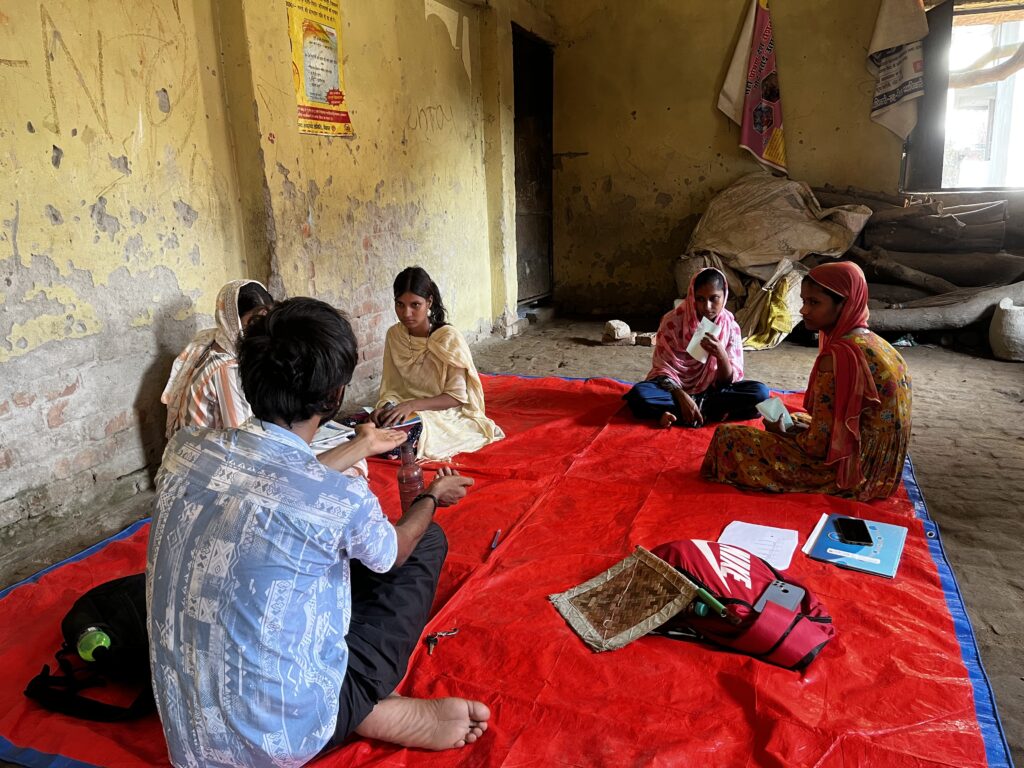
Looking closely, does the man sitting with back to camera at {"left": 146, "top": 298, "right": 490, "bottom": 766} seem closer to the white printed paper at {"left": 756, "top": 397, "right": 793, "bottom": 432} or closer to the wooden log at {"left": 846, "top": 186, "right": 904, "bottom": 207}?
the white printed paper at {"left": 756, "top": 397, "right": 793, "bottom": 432}

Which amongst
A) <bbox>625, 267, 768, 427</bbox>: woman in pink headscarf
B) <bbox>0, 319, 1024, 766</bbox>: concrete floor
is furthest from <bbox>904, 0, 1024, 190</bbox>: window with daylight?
<bbox>625, 267, 768, 427</bbox>: woman in pink headscarf

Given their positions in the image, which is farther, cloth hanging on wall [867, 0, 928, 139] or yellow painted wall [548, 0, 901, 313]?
yellow painted wall [548, 0, 901, 313]

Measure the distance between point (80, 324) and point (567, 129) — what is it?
6.41 meters

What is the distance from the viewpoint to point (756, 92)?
7348mm

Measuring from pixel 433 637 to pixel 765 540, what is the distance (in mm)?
1358

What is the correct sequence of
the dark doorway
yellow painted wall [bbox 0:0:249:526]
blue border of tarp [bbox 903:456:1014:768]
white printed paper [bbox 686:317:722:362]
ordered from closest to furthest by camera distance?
blue border of tarp [bbox 903:456:1014:768] → yellow painted wall [bbox 0:0:249:526] → white printed paper [bbox 686:317:722:362] → the dark doorway

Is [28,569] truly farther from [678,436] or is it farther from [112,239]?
[678,436]

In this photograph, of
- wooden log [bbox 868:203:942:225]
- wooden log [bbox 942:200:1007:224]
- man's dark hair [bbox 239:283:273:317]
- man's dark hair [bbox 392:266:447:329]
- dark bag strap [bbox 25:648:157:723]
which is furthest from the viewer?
wooden log [bbox 868:203:942:225]

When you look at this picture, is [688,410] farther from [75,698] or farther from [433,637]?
[75,698]

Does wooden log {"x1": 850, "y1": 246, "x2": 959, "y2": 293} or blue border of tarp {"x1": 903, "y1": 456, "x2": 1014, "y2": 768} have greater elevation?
wooden log {"x1": 850, "y1": 246, "x2": 959, "y2": 293}

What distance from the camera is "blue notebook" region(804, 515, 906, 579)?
253 cm

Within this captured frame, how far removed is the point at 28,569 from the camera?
9.04 ft

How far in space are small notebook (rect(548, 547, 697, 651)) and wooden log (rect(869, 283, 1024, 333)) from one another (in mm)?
4999

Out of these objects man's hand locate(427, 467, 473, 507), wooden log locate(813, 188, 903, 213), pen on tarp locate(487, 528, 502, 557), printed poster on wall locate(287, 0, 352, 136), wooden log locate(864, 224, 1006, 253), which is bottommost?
pen on tarp locate(487, 528, 502, 557)
